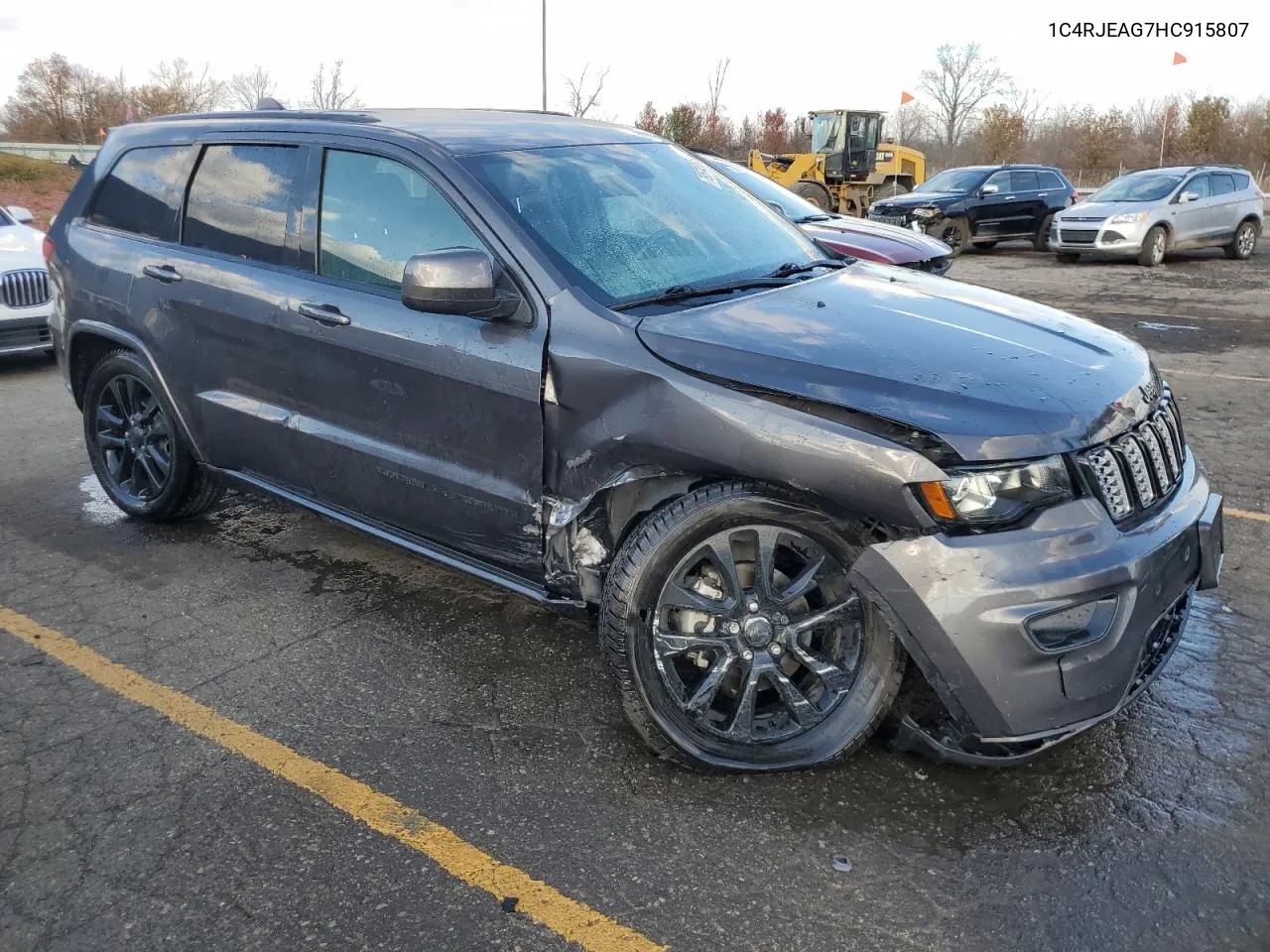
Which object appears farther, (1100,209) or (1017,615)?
(1100,209)

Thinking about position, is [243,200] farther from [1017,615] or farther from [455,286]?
[1017,615]

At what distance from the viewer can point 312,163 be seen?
12.6 ft

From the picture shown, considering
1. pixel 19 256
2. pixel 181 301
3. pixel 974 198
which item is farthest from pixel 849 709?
pixel 974 198

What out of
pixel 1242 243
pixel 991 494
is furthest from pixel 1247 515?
pixel 1242 243

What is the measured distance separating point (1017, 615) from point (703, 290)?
145 cm

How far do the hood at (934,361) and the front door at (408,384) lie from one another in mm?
559

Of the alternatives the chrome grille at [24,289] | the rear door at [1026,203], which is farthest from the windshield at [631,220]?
the rear door at [1026,203]

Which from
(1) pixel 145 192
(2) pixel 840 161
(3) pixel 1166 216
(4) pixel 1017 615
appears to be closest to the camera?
(4) pixel 1017 615

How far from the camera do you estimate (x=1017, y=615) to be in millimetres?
2504

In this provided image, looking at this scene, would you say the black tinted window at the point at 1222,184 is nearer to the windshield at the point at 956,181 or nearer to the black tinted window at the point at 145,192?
the windshield at the point at 956,181

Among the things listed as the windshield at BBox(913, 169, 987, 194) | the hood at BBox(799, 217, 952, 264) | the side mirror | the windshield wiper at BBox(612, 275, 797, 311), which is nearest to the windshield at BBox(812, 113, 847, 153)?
the windshield at BBox(913, 169, 987, 194)

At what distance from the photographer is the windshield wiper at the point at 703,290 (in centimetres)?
320

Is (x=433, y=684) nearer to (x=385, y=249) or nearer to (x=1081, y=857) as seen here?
(x=385, y=249)

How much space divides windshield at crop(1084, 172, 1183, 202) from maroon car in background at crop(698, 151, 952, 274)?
10.8m
